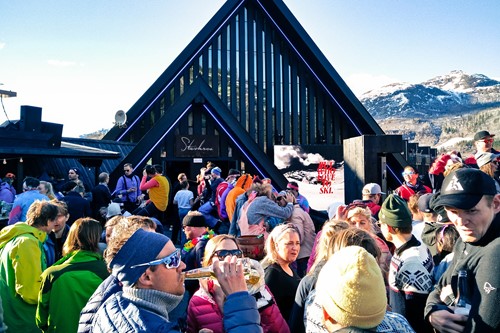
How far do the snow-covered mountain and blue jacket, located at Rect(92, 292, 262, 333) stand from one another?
117602mm

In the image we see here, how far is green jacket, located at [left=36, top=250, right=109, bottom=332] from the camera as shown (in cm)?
302

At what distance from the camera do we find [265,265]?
3518 millimetres

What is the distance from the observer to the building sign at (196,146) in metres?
15.2

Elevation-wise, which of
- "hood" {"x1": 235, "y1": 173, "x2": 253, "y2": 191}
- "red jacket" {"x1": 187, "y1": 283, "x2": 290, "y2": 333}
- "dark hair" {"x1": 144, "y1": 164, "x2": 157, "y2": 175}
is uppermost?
"dark hair" {"x1": 144, "y1": 164, "x2": 157, "y2": 175}

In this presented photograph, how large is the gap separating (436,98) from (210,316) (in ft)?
473

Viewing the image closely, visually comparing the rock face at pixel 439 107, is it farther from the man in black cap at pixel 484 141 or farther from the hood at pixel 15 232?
the hood at pixel 15 232

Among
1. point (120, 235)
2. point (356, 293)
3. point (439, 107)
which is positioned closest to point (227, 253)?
point (120, 235)

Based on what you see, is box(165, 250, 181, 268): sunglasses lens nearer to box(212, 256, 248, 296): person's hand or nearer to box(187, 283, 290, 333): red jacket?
box(212, 256, 248, 296): person's hand

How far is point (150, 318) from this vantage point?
71.6 inches

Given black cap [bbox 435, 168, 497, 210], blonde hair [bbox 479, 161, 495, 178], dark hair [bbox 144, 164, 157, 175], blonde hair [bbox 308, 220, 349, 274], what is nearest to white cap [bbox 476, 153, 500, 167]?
blonde hair [bbox 479, 161, 495, 178]

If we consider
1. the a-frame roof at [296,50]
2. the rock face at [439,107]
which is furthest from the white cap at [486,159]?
the rock face at [439,107]

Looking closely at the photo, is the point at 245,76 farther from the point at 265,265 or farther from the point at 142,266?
the point at 142,266

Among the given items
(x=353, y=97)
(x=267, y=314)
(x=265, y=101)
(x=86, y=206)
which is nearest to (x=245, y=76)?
(x=265, y=101)

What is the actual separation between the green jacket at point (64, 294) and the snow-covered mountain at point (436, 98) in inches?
4610
